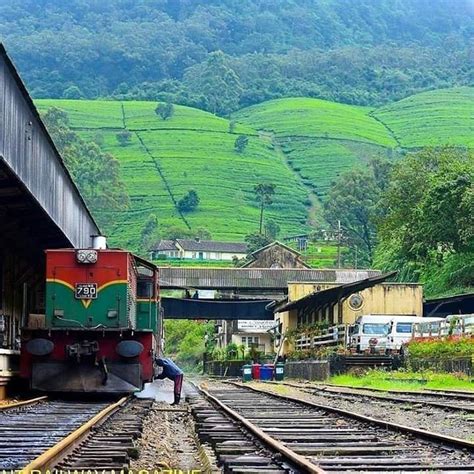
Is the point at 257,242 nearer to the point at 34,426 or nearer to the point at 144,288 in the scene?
the point at 144,288

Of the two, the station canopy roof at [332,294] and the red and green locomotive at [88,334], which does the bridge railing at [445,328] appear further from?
the red and green locomotive at [88,334]

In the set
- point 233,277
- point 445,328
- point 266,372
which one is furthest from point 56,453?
point 233,277

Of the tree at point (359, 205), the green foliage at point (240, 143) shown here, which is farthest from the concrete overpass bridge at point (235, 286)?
the green foliage at point (240, 143)

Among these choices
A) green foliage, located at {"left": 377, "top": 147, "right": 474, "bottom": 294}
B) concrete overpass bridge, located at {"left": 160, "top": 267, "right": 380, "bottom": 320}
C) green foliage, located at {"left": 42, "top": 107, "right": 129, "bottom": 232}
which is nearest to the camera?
green foliage, located at {"left": 377, "top": 147, "right": 474, "bottom": 294}

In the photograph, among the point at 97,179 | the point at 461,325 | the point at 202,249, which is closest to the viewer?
the point at 461,325

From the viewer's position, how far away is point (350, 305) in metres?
45.8

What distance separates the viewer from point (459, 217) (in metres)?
52.2

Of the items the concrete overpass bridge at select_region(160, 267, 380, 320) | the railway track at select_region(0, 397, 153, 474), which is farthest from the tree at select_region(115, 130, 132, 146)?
the railway track at select_region(0, 397, 153, 474)

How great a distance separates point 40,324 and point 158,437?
11304 mm

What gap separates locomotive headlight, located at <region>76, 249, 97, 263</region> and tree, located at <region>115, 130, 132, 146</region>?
435ft

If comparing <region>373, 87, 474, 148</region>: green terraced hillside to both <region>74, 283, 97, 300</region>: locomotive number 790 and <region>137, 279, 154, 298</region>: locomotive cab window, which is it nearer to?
<region>137, 279, 154, 298</region>: locomotive cab window

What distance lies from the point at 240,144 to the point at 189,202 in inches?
1023

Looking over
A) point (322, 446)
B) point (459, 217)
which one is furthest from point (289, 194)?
point (322, 446)

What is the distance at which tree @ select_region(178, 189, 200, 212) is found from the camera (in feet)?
422
